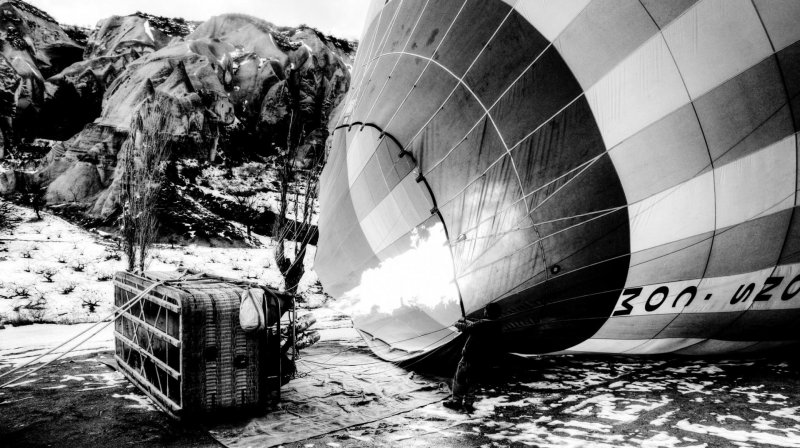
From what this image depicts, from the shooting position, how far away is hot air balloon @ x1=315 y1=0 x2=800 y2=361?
Answer: 13.3 feet

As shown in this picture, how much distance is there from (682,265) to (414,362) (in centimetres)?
310

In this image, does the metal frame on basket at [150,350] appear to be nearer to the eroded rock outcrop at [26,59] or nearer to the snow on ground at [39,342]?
the snow on ground at [39,342]

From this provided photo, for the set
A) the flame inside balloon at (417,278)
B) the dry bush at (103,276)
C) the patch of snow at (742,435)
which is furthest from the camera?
the dry bush at (103,276)

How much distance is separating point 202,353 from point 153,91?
28750 millimetres

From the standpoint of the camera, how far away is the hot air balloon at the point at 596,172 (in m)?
4.05

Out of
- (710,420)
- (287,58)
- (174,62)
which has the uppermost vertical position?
(287,58)

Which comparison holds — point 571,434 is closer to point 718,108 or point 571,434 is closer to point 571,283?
point 571,283

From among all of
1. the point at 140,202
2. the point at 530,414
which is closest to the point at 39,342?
the point at 530,414

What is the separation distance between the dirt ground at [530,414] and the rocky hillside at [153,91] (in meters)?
18.6

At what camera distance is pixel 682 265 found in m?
4.66

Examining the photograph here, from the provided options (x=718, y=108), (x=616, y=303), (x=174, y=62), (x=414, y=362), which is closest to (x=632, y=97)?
(x=718, y=108)

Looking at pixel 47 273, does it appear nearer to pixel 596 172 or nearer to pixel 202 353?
pixel 202 353

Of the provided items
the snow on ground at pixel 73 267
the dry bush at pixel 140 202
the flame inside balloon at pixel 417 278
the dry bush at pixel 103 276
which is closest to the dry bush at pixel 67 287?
the snow on ground at pixel 73 267

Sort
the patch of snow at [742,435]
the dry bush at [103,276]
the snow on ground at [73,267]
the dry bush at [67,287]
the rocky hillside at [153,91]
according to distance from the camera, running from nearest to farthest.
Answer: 1. the patch of snow at [742,435]
2. the snow on ground at [73,267]
3. the dry bush at [67,287]
4. the dry bush at [103,276]
5. the rocky hillside at [153,91]
